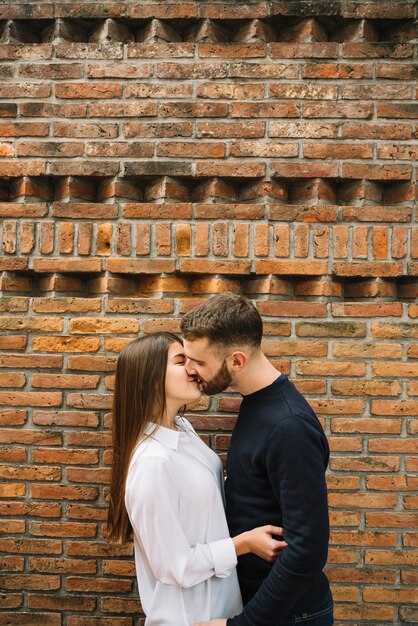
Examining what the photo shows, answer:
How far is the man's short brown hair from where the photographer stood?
2273 millimetres

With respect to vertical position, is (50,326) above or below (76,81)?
below

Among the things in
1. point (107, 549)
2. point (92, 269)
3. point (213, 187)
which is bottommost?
point (107, 549)

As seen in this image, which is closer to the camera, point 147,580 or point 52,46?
point 147,580

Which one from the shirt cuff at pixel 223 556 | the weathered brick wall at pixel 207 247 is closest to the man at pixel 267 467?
the shirt cuff at pixel 223 556

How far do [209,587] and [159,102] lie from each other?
2.18m

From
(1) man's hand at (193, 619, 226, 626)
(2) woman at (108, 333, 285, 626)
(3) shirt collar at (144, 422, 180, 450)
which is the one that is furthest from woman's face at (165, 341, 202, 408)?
(1) man's hand at (193, 619, 226, 626)

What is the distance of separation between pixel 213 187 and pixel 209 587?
177 centimetres

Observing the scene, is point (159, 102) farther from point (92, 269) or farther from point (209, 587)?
point (209, 587)

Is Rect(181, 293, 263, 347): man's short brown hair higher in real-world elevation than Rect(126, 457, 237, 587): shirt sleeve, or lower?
higher

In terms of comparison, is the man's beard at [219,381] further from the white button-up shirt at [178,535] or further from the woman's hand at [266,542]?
the woman's hand at [266,542]

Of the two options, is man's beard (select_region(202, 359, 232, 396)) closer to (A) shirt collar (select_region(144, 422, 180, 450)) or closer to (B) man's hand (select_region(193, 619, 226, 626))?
(A) shirt collar (select_region(144, 422, 180, 450))

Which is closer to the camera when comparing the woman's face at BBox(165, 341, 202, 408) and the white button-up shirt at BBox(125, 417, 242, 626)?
the white button-up shirt at BBox(125, 417, 242, 626)

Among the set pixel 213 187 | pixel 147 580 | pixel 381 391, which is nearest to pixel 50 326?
pixel 213 187

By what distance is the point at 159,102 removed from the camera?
9.72 feet
